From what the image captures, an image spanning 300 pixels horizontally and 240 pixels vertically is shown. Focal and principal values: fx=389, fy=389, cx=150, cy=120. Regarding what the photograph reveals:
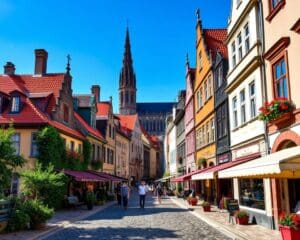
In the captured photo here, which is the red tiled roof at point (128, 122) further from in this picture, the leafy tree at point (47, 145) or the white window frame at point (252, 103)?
the white window frame at point (252, 103)

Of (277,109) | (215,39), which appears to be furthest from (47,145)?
(277,109)

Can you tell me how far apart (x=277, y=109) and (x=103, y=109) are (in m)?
36.0

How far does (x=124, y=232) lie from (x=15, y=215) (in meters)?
4.29

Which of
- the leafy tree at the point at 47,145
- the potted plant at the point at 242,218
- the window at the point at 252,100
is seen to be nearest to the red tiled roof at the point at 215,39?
the window at the point at 252,100

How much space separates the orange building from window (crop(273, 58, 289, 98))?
509 inches

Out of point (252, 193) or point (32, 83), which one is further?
point (32, 83)

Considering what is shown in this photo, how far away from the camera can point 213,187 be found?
2988 centimetres

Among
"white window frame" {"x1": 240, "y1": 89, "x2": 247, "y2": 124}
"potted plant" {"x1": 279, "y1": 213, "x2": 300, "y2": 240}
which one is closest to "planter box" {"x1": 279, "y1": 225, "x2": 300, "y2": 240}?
"potted plant" {"x1": 279, "y1": 213, "x2": 300, "y2": 240}

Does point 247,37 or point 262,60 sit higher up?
point 247,37

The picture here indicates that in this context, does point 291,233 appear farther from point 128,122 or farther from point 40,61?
point 128,122

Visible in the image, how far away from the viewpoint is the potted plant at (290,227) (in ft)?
32.2

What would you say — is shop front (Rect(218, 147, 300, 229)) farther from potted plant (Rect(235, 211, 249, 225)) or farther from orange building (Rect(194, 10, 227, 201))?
orange building (Rect(194, 10, 227, 201))

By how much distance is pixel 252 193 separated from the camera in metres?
18.7

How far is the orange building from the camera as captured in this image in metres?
29.2
